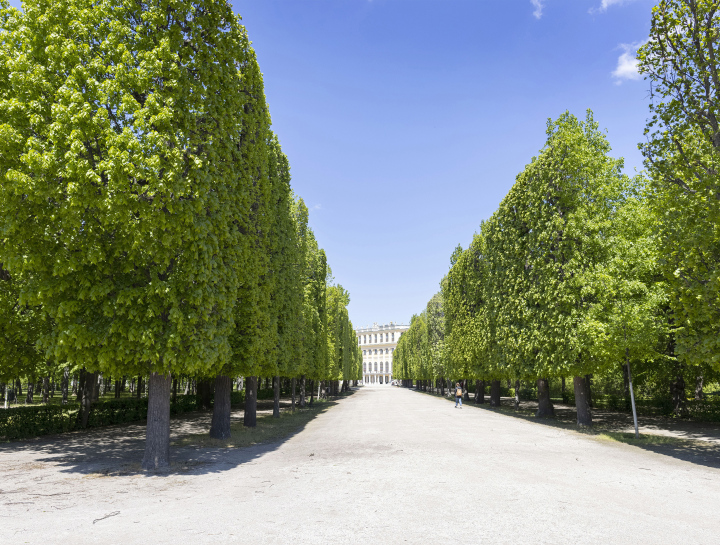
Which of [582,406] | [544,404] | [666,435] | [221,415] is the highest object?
[221,415]

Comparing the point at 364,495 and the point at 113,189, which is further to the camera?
the point at 113,189

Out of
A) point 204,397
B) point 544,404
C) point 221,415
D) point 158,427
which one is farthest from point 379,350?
point 158,427

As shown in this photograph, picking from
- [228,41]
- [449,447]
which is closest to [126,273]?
[228,41]

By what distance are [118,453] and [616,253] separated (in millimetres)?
21927

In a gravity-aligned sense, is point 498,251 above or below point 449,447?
above

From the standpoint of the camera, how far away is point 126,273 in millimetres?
10898

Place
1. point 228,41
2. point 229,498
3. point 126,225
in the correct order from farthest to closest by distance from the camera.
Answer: point 228,41, point 126,225, point 229,498

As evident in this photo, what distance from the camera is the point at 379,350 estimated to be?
17238 cm

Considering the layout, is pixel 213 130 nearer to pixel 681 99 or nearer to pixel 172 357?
pixel 172 357

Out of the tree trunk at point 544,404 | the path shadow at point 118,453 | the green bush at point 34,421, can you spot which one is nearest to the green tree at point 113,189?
the path shadow at point 118,453

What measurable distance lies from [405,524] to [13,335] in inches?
717

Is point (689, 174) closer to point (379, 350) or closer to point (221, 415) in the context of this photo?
point (221, 415)

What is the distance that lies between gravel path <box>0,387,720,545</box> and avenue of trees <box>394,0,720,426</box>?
4925 millimetres

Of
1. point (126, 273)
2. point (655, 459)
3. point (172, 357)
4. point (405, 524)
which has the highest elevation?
point (126, 273)
